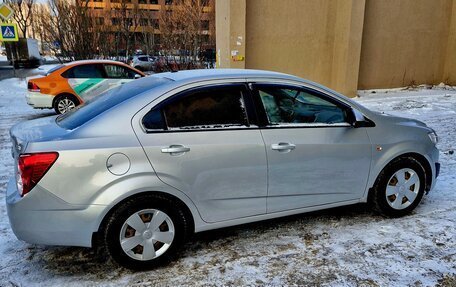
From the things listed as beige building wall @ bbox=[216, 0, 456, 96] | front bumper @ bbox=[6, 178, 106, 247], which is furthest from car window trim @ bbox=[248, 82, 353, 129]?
beige building wall @ bbox=[216, 0, 456, 96]

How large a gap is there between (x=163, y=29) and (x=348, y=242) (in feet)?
77.2

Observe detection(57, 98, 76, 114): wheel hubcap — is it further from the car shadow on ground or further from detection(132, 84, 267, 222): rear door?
detection(132, 84, 267, 222): rear door

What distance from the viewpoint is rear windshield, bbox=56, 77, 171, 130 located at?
3211mm

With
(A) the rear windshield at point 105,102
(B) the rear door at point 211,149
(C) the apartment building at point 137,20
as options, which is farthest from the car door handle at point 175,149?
(C) the apartment building at point 137,20

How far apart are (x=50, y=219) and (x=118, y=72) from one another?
25.9 feet

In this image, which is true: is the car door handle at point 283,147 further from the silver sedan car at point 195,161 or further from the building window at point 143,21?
the building window at point 143,21

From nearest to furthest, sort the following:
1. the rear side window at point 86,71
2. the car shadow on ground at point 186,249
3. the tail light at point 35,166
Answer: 1. the tail light at point 35,166
2. the car shadow on ground at point 186,249
3. the rear side window at point 86,71

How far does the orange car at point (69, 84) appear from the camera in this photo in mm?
9820

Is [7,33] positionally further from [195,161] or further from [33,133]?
[195,161]

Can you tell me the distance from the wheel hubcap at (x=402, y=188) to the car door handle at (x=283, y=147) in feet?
4.14

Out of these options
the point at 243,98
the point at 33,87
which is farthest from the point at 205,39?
the point at 243,98

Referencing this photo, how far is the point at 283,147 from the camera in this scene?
3432 millimetres

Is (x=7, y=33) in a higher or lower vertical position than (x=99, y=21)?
lower

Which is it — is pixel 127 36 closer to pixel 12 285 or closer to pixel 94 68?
pixel 94 68
